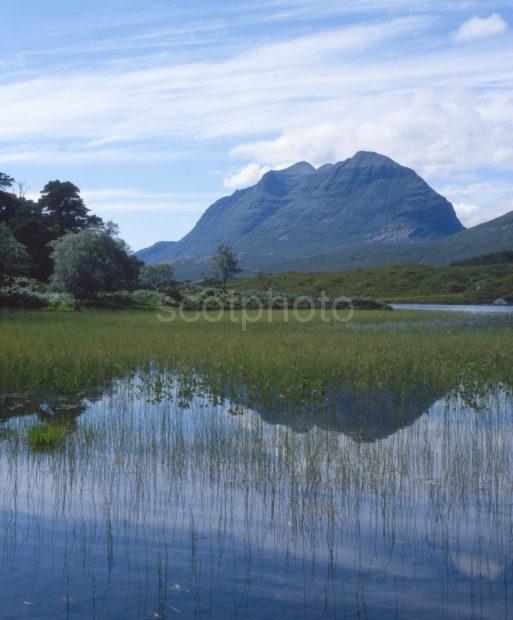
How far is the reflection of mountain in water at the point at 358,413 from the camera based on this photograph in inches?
539

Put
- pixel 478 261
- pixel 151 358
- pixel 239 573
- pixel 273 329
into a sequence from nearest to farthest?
pixel 239 573, pixel 151 358, pixel 273 329, pixel 478 261

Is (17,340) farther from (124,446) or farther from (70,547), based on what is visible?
(70,547)

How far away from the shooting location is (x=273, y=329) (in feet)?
112

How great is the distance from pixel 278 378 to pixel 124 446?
24.5 ft

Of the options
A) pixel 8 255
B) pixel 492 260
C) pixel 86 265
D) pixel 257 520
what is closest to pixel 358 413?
pixel 257 520

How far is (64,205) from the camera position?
7225cm

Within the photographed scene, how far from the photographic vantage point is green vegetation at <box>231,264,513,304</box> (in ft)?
355

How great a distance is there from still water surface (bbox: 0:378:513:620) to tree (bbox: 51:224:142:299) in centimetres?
3711

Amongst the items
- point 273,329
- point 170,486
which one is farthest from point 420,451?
point 273,329

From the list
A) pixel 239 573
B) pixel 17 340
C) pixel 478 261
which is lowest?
pixel 239 573

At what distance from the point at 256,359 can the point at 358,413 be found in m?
6.40

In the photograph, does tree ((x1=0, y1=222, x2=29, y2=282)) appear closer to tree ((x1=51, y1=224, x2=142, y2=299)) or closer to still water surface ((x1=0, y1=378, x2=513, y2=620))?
tree ((x1=51, y1=224, x2=142, y2=299))

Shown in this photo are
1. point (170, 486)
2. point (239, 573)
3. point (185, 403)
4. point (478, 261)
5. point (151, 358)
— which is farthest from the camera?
point (478, 261)

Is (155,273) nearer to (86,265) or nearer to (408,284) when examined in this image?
(86,265)
